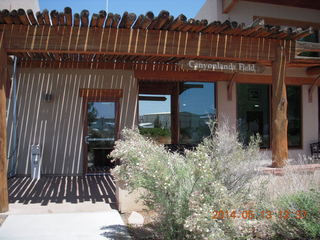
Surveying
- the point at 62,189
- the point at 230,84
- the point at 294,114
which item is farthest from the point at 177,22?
the point at 294,114

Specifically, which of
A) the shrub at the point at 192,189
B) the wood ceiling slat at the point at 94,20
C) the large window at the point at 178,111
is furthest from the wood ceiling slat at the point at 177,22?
the large window at the point at 178,111

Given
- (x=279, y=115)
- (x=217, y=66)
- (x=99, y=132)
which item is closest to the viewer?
(x=217, y=66)

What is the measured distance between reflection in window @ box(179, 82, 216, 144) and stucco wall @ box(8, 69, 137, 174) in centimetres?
270

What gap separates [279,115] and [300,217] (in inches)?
128

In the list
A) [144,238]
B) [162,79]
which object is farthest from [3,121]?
[162,79]

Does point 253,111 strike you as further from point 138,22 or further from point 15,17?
point 15,17

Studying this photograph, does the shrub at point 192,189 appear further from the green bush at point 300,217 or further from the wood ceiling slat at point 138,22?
the wood ceiling slat at point 138,22

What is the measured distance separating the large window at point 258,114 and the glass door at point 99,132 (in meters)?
4.03

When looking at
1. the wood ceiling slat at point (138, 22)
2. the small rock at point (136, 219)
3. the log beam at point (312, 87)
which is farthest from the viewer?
the log beam at point (312, 87)

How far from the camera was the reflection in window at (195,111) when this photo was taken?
9.59 meters

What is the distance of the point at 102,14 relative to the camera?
5.00 metres

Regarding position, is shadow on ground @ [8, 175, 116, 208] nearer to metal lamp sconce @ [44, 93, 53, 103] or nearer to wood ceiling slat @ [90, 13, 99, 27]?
metal lamp sconce @ [44, 93, 53, 103]

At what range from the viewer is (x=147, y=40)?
5660mm

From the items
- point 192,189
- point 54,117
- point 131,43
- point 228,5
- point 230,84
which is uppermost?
point 228,5
